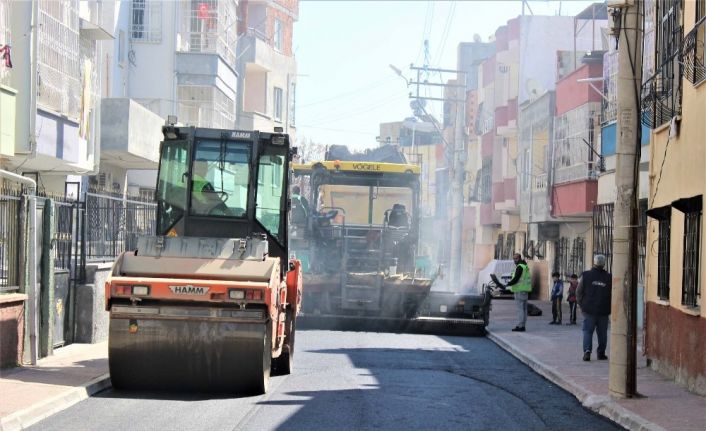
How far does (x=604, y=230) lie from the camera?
3219 cm

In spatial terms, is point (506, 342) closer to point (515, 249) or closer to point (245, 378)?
point (245, 378)

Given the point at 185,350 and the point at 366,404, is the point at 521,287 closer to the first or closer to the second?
the point at 366,404

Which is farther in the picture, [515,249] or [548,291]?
[515,249]

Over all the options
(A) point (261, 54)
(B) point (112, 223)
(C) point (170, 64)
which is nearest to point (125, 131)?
(C) point (170, 64)

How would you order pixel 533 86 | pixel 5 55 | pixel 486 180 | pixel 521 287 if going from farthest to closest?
1. pixel 486 180
2. pixel 533 86
3. pixel 521 287
4. pixel 5 55

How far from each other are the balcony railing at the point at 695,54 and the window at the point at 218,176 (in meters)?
5.90

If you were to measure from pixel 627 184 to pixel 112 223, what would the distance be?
1048 cm

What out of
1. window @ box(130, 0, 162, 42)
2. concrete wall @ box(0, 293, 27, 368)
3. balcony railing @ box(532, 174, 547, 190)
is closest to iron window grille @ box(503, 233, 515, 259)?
balcony railing @ box(532, 174, 547, 190)

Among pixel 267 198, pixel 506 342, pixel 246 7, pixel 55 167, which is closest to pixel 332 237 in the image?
pixel 506 342

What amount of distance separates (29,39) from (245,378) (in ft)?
35.0

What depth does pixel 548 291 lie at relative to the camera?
41906mm

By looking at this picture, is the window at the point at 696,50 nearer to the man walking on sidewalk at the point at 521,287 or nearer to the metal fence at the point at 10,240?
the metal fence at the point at 10,240

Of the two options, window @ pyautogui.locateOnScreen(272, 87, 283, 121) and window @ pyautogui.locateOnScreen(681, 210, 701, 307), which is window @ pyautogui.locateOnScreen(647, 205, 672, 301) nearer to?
window @ pyautogui.locateOnScreen(681, 210, 701, 307)

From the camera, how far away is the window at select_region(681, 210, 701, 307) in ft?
50.1
